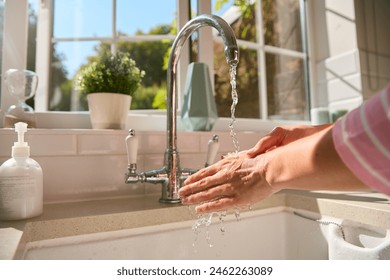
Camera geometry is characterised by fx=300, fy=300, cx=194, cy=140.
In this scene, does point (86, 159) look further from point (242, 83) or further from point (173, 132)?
point (242, 83)

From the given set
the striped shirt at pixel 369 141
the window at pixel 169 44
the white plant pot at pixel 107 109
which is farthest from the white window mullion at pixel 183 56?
the striped shirt at pixel 369 141

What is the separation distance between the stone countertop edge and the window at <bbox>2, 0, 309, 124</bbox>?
1.30ft

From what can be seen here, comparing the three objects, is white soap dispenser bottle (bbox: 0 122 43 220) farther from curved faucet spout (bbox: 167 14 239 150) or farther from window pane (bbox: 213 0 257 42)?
window pane (bbox: 213 0 257 42)

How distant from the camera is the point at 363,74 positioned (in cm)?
111

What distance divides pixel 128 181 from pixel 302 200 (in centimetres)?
37

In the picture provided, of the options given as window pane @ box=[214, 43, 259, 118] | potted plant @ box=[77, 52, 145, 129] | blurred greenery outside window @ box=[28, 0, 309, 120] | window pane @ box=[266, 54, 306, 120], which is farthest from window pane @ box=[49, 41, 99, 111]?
window pane @ box=[266, 54, 306, 120]

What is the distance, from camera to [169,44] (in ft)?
3.37

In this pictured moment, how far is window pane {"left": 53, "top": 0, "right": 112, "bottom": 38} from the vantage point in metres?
0.88

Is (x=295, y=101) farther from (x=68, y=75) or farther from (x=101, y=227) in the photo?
(x=101, y=227)

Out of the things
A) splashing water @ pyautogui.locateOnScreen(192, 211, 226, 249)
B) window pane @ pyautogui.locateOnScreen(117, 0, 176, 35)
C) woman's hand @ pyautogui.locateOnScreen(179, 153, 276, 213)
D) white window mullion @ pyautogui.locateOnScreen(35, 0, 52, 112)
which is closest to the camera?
woman's hand @ pyautogui.locateOnScreen(179, 153, 276, 213)

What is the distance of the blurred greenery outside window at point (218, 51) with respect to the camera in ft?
2.86

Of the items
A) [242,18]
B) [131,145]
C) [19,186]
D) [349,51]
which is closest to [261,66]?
[242,18]
